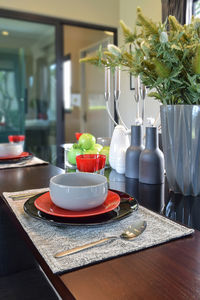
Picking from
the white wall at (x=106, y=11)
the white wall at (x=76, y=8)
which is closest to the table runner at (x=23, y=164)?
the white wall at (x=106, y=11)

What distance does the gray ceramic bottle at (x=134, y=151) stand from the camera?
0.98m

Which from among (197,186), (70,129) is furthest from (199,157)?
(70,129)

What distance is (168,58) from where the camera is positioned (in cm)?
71

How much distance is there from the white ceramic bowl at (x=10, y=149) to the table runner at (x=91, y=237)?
72 centimetres

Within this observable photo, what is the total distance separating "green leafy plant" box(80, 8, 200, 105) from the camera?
2.29 feet

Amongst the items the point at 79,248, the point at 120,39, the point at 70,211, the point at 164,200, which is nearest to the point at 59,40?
the point at 120,39

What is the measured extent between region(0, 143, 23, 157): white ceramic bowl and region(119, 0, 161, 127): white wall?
7.54 ft

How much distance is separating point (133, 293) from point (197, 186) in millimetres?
496

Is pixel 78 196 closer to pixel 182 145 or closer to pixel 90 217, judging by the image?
pixel 90 217

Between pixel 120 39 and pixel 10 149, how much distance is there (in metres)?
3.18

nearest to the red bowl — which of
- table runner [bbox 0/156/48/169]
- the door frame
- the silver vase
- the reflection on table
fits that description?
the reflection on table

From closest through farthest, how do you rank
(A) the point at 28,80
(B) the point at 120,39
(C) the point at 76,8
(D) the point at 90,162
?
(D) the point at 90,162
(A) the point at 28,80
(C) the point at 76,8
(B) the point at 120,39

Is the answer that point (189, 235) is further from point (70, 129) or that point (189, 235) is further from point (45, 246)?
point (70, 129)

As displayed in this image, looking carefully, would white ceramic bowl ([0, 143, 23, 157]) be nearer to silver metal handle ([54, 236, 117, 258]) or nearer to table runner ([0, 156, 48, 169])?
table runner ([0, 156, 48, 169])
